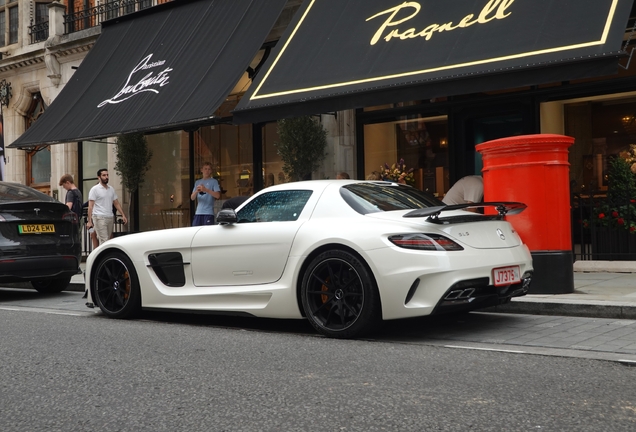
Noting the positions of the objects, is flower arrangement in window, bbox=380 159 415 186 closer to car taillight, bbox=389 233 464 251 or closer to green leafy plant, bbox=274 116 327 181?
green leafy plant, bbox=274 116 327 181

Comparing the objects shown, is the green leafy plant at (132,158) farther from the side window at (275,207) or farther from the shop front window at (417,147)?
the side window at (275,207)

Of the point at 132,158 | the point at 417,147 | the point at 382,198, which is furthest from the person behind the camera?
the point at 132,158

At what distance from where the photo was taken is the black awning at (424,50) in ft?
29.4

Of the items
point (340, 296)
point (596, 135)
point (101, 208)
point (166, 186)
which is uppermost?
point (596, 135)

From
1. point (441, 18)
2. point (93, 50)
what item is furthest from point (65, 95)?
point (441, 18)

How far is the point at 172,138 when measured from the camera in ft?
59.1

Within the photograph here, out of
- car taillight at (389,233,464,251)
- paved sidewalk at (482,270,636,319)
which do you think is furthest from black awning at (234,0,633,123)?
car taillight at (389,233,464,251)

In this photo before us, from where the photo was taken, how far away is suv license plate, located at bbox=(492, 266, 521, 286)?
6.46 metres

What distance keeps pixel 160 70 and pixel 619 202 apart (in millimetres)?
8390

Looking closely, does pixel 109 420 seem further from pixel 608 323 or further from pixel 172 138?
pixel 172 138

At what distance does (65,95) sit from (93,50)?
53.3 inches

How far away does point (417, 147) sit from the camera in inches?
551

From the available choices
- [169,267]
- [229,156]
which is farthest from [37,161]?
[169,267]

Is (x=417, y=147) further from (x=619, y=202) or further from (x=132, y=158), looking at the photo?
(x=132, y=158)
